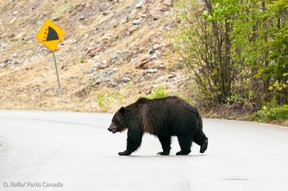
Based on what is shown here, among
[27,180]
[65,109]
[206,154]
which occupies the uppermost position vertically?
[27,180]

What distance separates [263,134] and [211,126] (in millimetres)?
3342

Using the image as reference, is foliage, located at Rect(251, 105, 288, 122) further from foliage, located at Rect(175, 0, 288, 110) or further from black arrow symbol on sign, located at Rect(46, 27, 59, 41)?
black arrow symbol on sign, located at Rect(46, 27, 59, 41)

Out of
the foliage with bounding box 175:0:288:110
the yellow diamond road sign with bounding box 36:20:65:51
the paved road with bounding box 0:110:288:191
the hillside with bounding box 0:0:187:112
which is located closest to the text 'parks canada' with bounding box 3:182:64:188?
the paved road with bounding box 0:110:288:191

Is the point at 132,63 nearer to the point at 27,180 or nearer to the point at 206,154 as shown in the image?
the point at 206,154

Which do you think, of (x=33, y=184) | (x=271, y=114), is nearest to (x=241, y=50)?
(x=271, y=114)

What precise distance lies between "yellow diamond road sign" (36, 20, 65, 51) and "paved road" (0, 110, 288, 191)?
1865 cm

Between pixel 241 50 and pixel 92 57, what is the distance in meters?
21.2

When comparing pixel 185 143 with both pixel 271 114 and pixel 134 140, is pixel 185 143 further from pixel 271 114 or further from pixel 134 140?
pixel 271 114

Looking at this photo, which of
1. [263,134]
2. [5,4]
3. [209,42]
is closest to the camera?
[263,134]

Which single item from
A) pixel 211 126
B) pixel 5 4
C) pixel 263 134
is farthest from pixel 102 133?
pixel 5 4

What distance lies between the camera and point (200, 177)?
9.26 meters

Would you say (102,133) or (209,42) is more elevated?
(209,42)

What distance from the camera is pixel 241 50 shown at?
22812 millimetres

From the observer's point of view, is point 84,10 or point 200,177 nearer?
point 200,177
